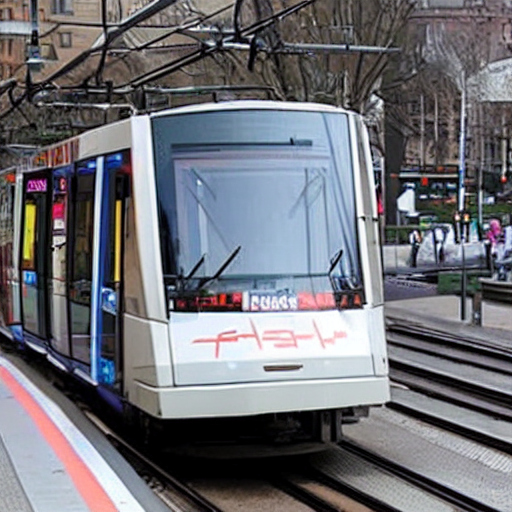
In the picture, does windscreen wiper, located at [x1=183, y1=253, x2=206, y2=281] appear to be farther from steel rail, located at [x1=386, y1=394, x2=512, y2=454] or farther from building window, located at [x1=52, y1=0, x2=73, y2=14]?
building window, located at [x1=52, y1=0, x2=73, y2=14]

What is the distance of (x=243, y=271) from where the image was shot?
906 cm

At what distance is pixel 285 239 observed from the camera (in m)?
9.21

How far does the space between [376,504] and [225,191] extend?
2684mm

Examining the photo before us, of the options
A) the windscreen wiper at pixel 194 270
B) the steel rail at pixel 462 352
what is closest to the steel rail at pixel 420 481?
the windscreen wiper at pixel 194 270

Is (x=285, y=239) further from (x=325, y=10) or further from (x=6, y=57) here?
(x=6, y=57)

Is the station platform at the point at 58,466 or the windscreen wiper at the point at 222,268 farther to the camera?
the windscreen wiper at the point at 222,268

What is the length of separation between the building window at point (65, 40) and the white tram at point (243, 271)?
4507cm

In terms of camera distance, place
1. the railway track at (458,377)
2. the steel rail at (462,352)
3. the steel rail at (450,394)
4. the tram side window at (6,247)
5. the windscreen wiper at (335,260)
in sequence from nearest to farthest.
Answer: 1. the windscreen wiper at (335,260)
2. the railway track at (458,377)
3. the steel rail at (450,394)
4. the tram side window at (6,247)
5. the steel rail at (462,352)

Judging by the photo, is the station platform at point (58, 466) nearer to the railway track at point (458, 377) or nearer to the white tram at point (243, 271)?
the white tram at point (243, 271)

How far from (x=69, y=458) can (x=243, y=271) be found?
84.1 inches

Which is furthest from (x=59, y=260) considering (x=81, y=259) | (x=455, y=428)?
(x=455, y=428)

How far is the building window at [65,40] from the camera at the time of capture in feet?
177

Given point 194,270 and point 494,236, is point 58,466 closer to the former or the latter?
point 194,270

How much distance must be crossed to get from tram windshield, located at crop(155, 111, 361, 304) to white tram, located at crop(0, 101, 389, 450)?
0.04ft
